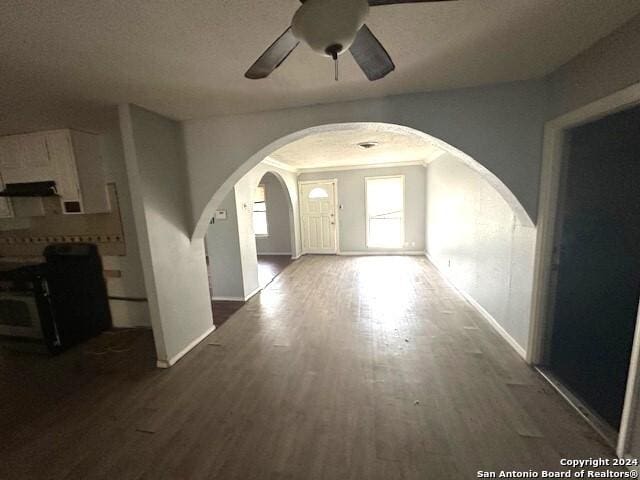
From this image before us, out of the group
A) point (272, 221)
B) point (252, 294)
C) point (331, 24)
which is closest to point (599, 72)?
point (331, 24)

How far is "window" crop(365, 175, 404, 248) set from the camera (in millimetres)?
6793

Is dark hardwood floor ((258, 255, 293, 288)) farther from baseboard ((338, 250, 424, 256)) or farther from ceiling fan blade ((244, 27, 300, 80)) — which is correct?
ceiling fan blade ((244, 27, 300, 80))

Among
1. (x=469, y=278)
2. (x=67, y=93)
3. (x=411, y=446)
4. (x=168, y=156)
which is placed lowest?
(x=411, y=446)

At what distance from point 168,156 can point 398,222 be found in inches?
230

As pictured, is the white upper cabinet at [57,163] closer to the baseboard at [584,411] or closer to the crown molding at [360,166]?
the baseboard at [584,411]

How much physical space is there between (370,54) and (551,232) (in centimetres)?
194

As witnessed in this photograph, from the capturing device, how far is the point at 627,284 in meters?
1.66

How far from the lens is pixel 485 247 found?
301 cm

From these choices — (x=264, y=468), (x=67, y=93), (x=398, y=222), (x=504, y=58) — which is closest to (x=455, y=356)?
(x=264, y=468)

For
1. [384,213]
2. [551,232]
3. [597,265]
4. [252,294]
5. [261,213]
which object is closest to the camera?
[597,265]

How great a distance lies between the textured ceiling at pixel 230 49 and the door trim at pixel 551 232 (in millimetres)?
392

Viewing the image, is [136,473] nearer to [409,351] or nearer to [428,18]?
[409,351]

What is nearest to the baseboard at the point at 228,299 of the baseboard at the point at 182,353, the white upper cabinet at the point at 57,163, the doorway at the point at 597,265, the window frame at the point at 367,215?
the baseboard at the point at 182,353

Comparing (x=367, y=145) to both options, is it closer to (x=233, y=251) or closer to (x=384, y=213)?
(x=233, y=251)
